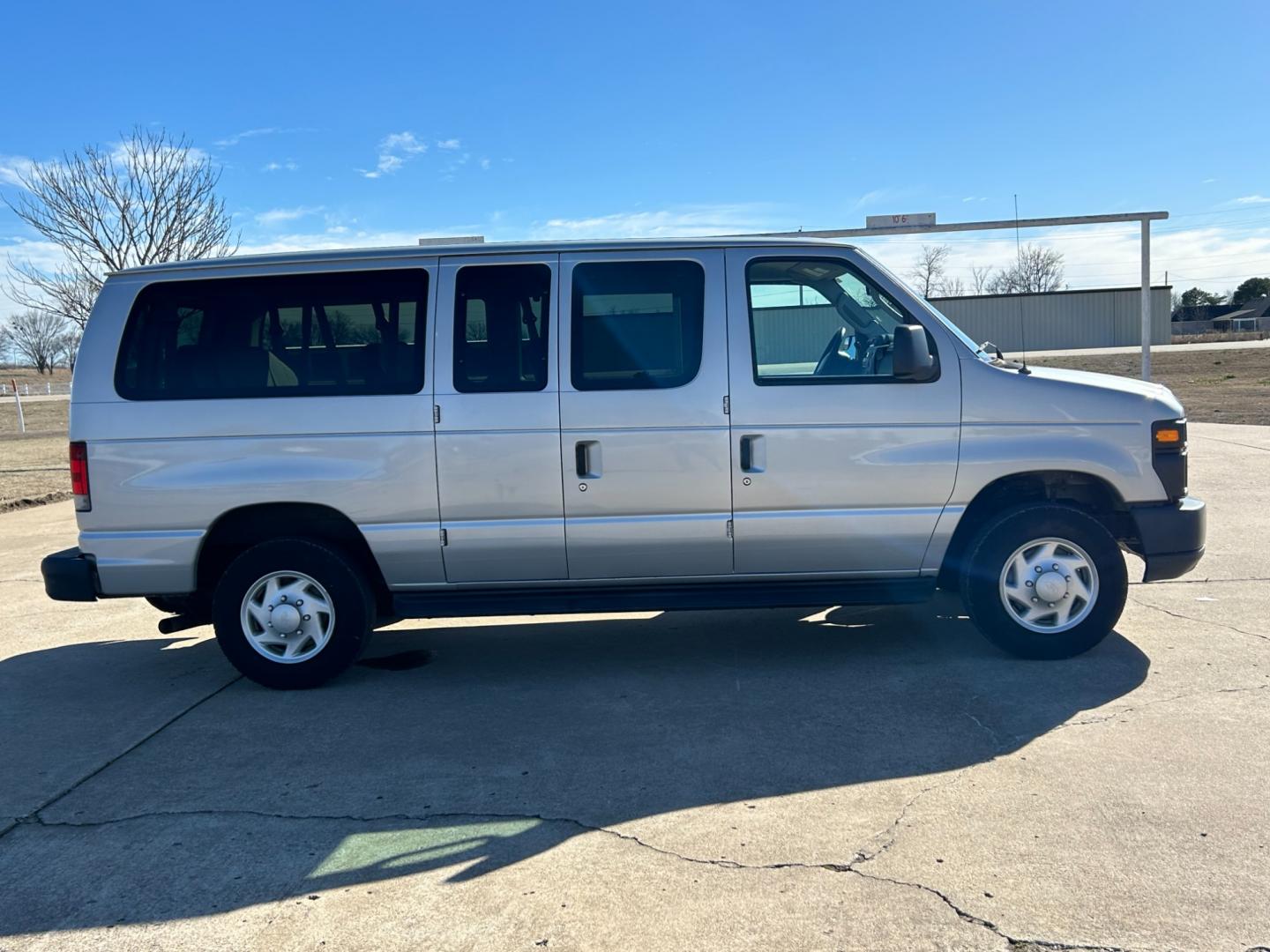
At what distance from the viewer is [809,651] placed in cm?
564

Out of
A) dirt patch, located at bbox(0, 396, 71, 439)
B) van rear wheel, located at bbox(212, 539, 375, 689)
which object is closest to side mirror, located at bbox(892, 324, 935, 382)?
van rear wheel, located at bbox(212, 539, 375, 689)

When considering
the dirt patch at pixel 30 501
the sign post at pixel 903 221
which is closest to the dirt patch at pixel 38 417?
the dirt patch at pixel 30 501

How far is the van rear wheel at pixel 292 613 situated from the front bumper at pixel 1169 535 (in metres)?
4.05

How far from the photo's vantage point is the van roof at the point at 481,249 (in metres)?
5.12

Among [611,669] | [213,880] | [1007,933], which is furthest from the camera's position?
[611,669]

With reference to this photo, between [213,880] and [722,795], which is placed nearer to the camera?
[213,880]

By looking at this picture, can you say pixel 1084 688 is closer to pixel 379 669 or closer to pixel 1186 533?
Result: pixel 1186 533

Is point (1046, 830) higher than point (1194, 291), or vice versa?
point (1194, 291)

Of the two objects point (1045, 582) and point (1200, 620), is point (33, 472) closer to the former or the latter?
point (1045, 582)

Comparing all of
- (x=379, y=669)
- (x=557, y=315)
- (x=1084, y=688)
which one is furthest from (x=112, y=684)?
(x=1084, y=688)

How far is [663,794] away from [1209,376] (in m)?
32.6

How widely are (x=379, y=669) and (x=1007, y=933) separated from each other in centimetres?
380

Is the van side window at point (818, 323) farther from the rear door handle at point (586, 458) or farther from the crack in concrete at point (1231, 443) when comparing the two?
the crack in concrete at point (1231, 443)

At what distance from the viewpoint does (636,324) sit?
16.6 feet
